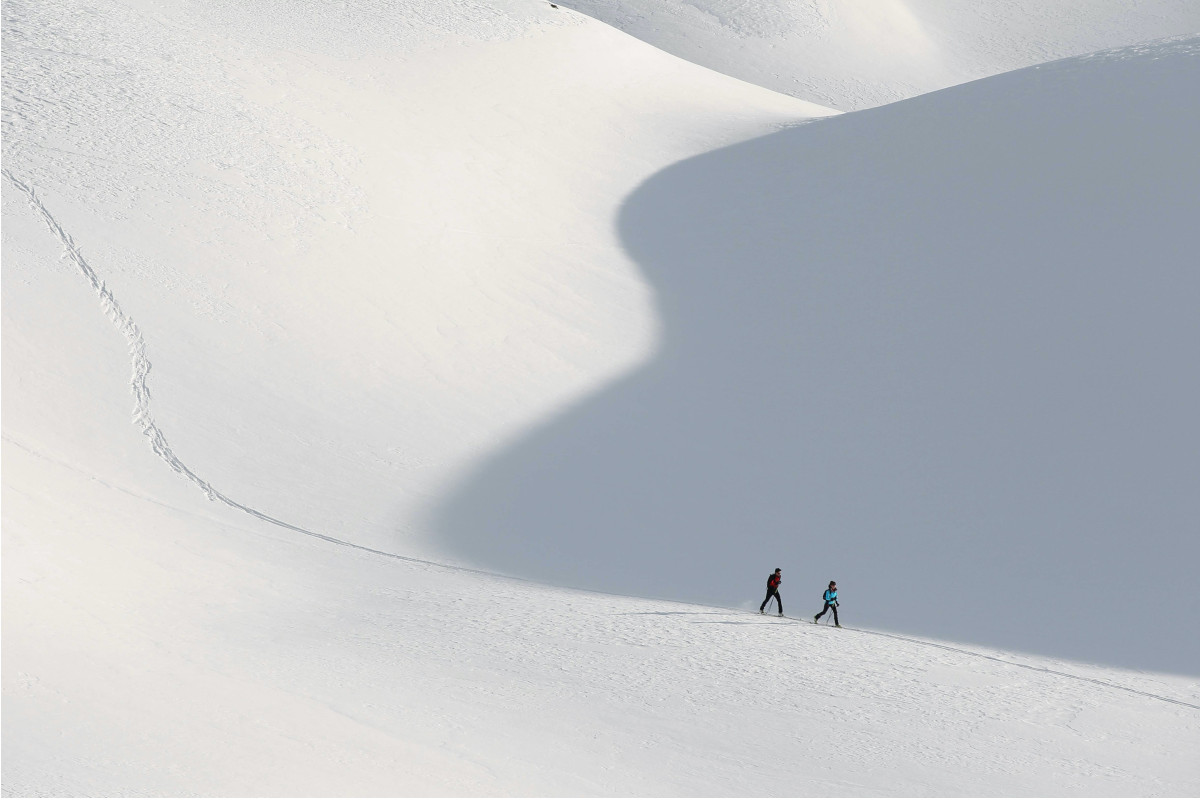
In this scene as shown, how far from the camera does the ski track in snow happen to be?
1151 cm

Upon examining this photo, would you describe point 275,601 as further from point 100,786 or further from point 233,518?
point 100,786

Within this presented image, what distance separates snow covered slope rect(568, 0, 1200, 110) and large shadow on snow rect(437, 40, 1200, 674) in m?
13.5

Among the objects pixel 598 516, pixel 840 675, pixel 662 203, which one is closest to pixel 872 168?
pixel 662 203

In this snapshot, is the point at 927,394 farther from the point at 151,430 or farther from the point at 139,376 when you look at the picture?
the point at 139,376

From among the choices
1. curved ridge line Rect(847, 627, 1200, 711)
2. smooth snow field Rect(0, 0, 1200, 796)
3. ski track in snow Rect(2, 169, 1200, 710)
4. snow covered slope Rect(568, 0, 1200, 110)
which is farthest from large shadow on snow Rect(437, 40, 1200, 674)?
snow covered slope Rect(568, 0, 1200, 110)

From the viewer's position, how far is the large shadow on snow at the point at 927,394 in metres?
13.6

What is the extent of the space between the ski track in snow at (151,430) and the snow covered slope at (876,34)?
2337 centimetres

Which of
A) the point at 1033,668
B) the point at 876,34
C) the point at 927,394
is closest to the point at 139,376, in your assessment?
the point at 927,394

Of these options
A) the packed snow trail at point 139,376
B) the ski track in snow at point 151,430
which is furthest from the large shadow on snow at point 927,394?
the packed snow trail at point 139,376

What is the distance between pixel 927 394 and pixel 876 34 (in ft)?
83.6

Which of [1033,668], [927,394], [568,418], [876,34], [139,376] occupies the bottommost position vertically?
[1033,668]

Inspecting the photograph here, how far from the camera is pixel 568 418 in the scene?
16156 millimetres

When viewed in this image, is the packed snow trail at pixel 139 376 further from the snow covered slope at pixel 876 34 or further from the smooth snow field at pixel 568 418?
the snow covered slope at pixel 876 34

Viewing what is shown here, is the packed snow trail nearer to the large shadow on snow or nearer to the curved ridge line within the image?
the large shadow on snow
